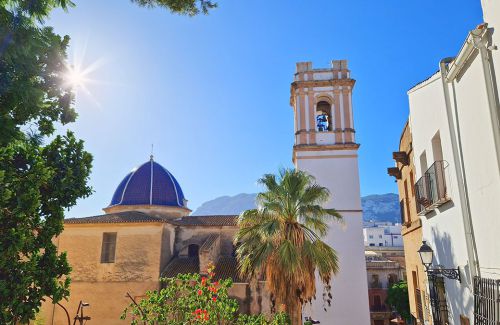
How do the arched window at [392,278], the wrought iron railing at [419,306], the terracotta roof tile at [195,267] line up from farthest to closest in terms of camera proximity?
the arched window at [392,278] → the terracotta roof tile at [195,267] → the wrought iron railing at [419,306]

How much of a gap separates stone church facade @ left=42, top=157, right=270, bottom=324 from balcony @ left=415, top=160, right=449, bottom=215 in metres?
12.7

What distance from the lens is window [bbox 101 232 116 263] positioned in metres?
21.8

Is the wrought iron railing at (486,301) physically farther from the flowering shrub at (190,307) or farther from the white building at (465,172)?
the flowering shrub at (190,307)

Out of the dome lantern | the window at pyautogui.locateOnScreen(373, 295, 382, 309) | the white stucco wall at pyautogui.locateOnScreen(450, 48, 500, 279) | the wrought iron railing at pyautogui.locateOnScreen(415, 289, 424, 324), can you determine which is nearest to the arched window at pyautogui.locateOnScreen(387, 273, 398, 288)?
the window at pyautogui.locateOnScreen(373, 295, 382, 309)

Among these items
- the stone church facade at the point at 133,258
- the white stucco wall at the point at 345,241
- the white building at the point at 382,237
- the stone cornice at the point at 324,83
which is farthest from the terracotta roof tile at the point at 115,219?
the white building at the point at 382,237

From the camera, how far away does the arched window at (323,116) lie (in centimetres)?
2059

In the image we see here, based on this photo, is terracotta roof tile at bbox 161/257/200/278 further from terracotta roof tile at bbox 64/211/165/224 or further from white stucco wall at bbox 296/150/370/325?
white stucco wall at bbox 296/150/370/325

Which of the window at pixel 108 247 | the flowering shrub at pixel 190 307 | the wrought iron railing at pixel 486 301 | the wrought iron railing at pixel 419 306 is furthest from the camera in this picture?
the window at pixel 108 247

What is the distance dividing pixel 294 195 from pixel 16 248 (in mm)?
8530

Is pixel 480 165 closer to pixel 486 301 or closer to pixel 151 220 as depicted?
pixel 486 301

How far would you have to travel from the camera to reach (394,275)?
40.8 meters

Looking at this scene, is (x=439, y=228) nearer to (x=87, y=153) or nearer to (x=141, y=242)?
(x=87, y=153)

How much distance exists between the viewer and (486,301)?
213 inches

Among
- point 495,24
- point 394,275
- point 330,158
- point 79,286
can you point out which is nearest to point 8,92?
point 495,24
